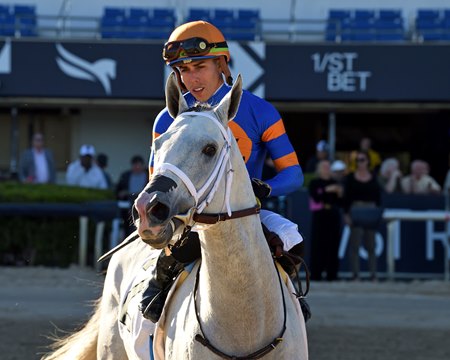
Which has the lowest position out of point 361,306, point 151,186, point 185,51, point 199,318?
point 361,306

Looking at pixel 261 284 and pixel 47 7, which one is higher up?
pixel 47 7

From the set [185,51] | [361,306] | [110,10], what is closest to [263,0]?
[110,10]

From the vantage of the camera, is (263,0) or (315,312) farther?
(263,0)

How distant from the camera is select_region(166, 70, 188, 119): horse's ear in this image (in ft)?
13.5

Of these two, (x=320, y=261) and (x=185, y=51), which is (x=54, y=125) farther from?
(x=185, y=51)

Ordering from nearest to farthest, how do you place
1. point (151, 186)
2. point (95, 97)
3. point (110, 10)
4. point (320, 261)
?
1. point (151, 186)
2. point (320, 261)
3. point (95, 97)
4. point (110, 10)

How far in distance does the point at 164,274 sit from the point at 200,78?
879 millimetres

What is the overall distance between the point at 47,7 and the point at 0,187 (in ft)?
22.8

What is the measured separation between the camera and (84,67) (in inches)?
725

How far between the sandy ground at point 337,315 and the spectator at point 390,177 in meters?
1.79

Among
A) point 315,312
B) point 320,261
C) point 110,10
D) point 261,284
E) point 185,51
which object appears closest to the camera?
point 261,284

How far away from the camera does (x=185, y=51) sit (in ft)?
15.4

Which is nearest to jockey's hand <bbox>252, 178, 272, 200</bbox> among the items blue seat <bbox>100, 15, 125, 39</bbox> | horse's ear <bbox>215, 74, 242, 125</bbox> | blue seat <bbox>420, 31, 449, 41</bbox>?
horse's ear <bbox>215, 74, 242, 125</bbox>

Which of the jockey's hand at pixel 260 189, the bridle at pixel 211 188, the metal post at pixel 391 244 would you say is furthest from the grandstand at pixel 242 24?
the bridle at pixel 211 188
